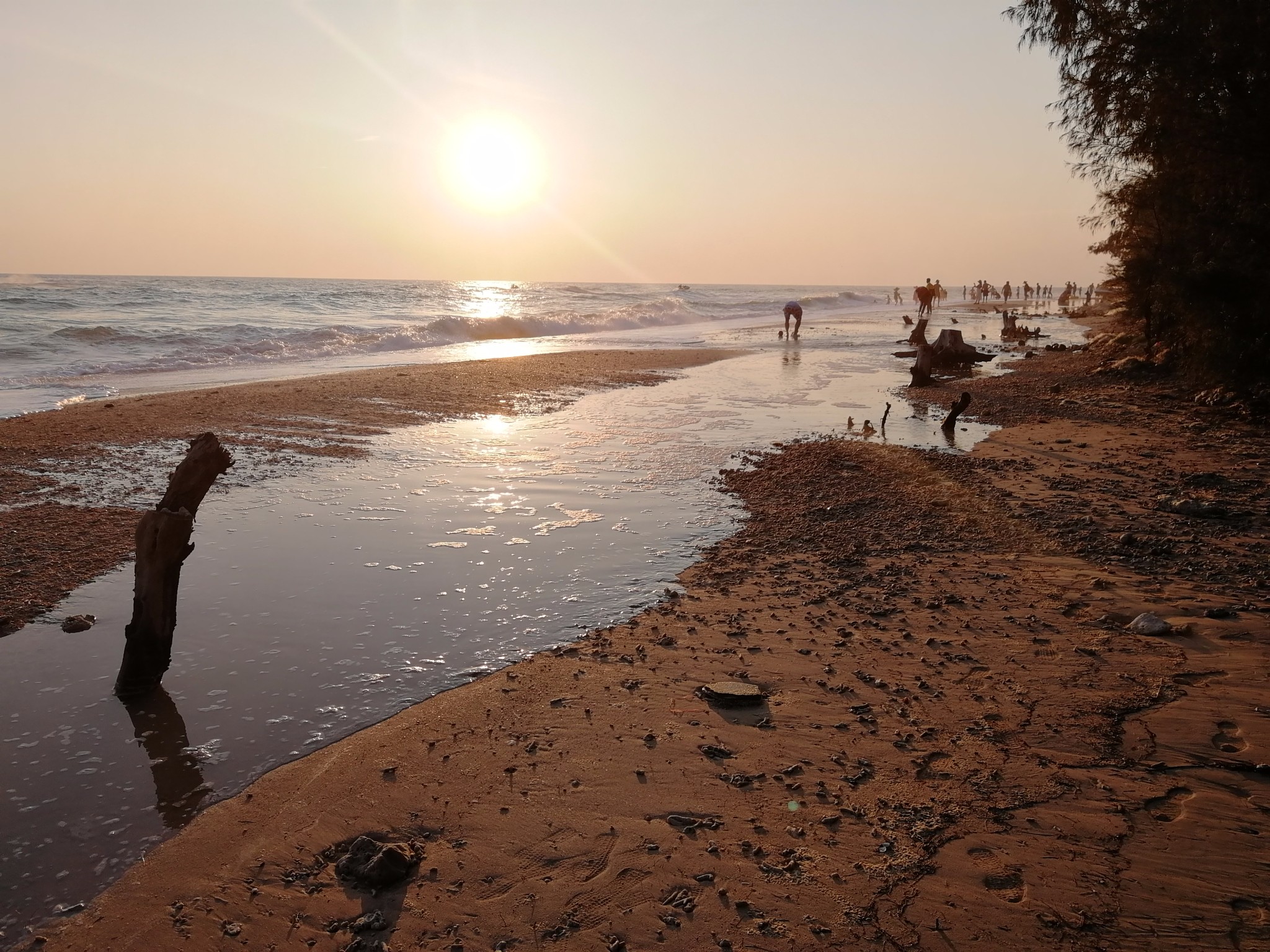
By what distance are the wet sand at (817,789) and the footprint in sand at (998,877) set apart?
13 mm

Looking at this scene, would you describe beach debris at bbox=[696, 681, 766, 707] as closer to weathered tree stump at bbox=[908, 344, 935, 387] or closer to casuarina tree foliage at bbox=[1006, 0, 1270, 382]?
casuarina tree foliage at bbox=[1006, 0, 1270, 382]

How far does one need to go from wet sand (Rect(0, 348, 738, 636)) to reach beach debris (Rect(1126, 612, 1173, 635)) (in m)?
8.90

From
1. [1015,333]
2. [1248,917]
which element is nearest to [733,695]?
[1248,917]

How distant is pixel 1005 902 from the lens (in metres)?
3.39

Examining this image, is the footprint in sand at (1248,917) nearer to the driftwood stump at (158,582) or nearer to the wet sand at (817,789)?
the wet sand at (817,789)

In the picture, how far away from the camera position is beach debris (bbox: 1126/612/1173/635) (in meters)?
5.82

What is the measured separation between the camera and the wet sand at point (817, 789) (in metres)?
3.37

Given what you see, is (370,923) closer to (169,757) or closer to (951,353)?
(169,757)

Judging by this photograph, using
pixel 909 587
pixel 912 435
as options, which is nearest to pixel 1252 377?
pixel 912 435

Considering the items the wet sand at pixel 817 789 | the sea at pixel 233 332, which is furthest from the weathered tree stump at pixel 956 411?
the sea at pixel 233 332

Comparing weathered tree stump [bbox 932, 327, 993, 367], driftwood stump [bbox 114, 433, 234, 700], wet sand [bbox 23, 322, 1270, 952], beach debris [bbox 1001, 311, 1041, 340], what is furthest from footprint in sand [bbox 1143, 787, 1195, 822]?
beach debris [bbox 1001, 311, 1041, 340]

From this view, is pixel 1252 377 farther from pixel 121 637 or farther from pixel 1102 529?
pixel 121 637

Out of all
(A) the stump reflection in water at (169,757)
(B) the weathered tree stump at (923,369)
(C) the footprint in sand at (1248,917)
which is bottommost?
(A) the stump reflection in water at (169,757)

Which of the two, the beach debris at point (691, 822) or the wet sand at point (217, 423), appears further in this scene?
the wet sand at point (217, 423)
